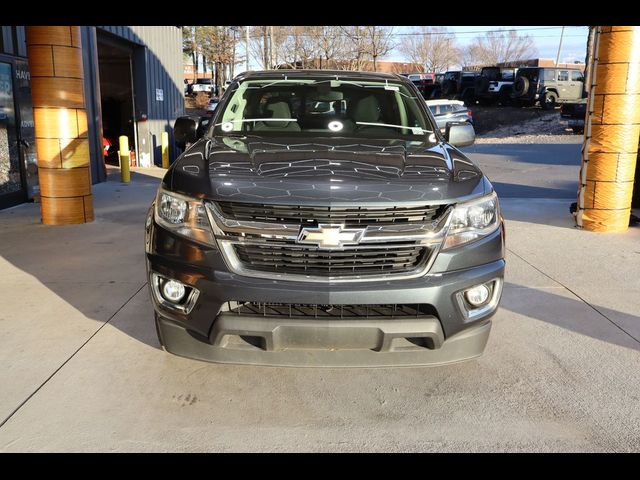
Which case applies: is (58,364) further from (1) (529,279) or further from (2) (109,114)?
(2) (109,114)

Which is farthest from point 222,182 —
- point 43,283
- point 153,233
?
point 43,283

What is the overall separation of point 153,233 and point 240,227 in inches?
20.9

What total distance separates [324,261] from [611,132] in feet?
19.3

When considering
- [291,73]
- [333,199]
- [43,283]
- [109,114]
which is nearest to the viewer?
[333,199]

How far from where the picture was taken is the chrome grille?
2.90 m

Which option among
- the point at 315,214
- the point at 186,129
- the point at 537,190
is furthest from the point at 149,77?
the point at 315,214

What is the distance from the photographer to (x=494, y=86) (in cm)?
3225

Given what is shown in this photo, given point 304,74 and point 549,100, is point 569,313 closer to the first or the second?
point 304,74

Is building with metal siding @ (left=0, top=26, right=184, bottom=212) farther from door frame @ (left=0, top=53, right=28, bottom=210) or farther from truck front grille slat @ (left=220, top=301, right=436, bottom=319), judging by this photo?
truck front grille slat @ (left=220, top=301, right=436, bottom=319)

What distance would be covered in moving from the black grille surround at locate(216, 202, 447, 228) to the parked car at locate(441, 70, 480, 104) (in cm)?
3297

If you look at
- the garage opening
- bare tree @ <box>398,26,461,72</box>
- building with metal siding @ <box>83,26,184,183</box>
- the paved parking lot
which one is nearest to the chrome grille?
the paved parking lot
